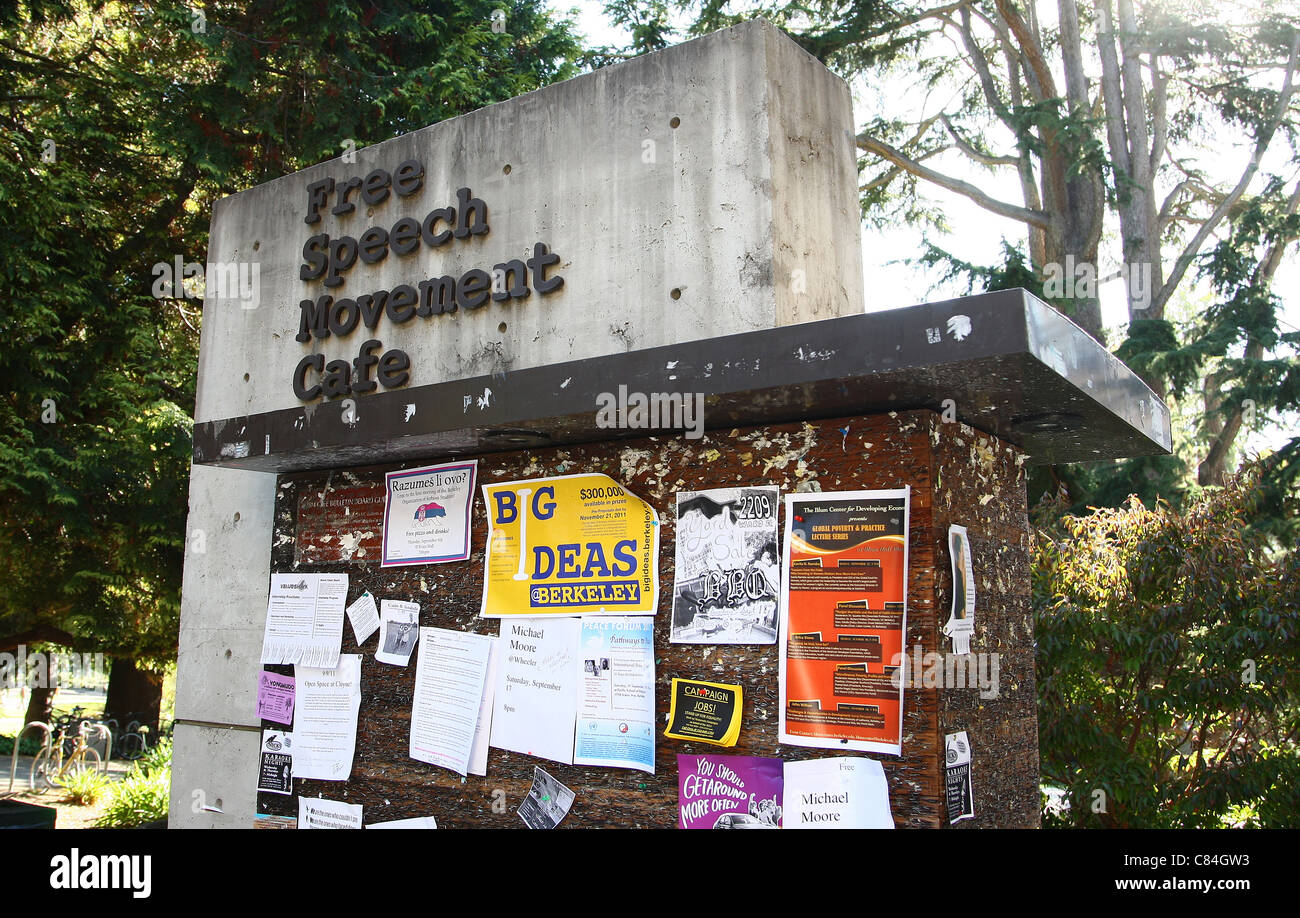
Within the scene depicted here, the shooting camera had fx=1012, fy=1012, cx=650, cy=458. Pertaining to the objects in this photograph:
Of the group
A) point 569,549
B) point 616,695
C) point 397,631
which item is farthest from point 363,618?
point 616,695

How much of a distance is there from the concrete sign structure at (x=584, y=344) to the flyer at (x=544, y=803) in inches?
7.3

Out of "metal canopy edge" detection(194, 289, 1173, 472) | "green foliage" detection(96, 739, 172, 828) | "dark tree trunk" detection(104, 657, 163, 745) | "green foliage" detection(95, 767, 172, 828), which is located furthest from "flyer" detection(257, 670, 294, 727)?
"dark tree trunk" detection(104, 657, 163, 745)

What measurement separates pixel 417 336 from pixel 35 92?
36.3ft

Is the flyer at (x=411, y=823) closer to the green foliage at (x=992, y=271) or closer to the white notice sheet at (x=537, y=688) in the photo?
the white notice sheet at (x=537, y=688)

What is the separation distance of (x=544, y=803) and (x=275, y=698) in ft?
6.21

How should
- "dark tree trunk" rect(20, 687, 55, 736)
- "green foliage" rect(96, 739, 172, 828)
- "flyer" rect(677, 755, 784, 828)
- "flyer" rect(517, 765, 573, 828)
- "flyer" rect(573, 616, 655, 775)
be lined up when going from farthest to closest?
1. "dark tree trunk" rect(20, 687, 55, 736)
2. "green foliage" rect(96, 739, 172, 828)
3. "flyer" rect(517, 765, 573, 828)
4. "flyer" rect(573, 616, 655, 775)
5. "flyer" rect(677, 755, 784, 828)

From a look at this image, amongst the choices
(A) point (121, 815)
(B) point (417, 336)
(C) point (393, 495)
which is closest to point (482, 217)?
(B) point (417, 336)

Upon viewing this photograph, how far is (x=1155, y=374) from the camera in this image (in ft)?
43.9

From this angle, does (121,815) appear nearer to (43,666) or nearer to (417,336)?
(43,666)

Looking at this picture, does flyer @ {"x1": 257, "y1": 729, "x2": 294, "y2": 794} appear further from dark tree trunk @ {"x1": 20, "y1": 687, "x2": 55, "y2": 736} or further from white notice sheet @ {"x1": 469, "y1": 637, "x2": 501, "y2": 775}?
dark tree trunk @ {"x1": 20, "y1": 687, "x2": 55, "y2": 736}

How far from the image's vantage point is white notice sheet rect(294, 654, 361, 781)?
525cm

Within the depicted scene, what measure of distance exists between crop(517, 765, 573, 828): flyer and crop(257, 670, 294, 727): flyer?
1636mm

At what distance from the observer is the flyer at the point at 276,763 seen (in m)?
5.43

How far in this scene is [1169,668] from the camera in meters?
7.12
